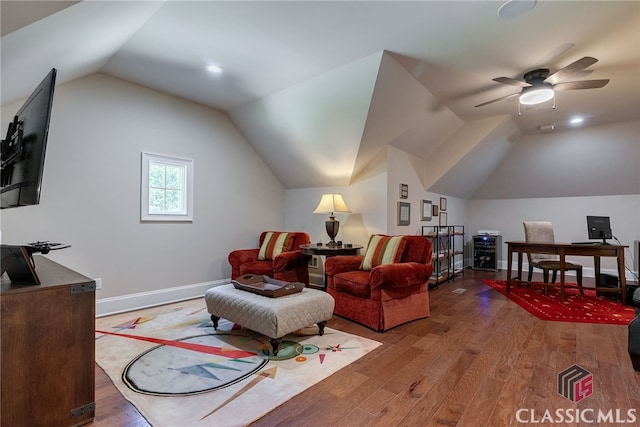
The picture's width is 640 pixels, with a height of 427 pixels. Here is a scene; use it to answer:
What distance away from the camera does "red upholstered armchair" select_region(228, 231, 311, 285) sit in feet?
13.0

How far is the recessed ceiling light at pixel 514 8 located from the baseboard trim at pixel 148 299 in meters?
4.37

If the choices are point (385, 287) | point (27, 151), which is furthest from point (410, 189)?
point (27, 151)

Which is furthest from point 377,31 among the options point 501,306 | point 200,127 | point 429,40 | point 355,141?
Answer: point 501,306

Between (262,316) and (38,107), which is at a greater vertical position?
(38,107)

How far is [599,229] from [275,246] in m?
4.41

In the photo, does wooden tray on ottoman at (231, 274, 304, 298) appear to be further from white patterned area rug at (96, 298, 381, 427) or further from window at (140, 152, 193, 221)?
window at (140, 152, 193, 221)

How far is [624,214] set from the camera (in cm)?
554

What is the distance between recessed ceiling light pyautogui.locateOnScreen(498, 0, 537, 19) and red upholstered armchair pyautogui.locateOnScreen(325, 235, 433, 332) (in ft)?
6.79

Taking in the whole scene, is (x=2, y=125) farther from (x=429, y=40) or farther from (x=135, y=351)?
(x=429, y=40)

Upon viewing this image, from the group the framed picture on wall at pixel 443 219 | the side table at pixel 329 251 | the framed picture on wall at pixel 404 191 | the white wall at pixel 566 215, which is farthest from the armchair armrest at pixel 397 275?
the white wall at pixel 566 215

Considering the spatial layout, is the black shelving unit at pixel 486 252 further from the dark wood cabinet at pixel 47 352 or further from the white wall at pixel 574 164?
the dark wood cabinet at pixel 47 352

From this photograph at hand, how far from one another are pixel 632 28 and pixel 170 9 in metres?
3.66

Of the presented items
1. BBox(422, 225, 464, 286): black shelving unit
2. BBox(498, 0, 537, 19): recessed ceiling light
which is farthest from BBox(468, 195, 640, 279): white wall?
BBox(498, 0, 537, 19): recessed ceiling light

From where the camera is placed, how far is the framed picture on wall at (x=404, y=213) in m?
4.53
